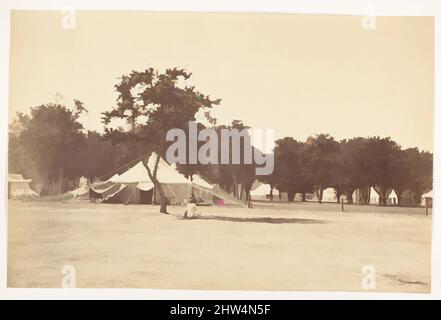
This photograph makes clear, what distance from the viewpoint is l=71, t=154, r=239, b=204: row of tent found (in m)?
3.82

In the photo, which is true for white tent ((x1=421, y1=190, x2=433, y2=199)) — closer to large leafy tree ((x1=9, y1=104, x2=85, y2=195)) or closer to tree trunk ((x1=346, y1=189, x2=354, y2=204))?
tree trunk ((x1=346, y1=189, x2=354, y2=204))

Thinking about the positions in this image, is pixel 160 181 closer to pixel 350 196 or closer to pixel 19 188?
pixel 19 188

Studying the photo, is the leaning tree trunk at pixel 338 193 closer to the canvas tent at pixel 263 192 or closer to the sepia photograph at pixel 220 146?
the sepia photograph at pixel 220 146

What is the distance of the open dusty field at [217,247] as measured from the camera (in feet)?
12.3

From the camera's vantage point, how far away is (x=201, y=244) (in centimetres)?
378

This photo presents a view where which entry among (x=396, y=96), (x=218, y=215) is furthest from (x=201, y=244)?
(x=396, y=96)

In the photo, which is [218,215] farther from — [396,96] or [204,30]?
[396,96]

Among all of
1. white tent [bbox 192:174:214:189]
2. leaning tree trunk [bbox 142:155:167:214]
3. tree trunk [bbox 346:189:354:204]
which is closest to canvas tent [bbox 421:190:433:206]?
tree trunk [bbox 346:189:354:204]

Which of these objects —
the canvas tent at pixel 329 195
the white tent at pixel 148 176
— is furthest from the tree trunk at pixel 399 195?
the white tent at pixel 148 176

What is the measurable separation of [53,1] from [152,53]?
92cm

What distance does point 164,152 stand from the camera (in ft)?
12.6

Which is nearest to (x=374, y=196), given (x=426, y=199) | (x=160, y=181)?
(x=426, y=199)

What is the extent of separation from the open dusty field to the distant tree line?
0.61 ft

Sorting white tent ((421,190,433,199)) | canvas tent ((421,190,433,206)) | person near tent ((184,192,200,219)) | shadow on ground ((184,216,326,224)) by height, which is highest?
white tent ((421,190,433,199))
